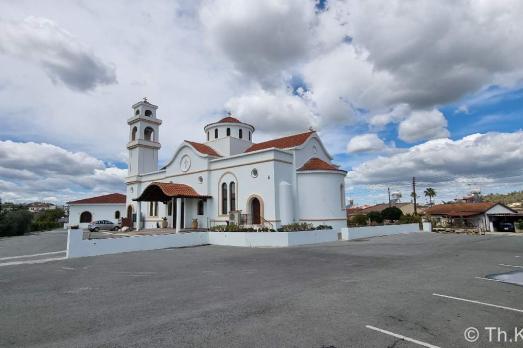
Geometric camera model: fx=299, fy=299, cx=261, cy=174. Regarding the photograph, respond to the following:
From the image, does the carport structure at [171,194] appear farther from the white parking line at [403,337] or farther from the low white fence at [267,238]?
the white parking line at [403,337]

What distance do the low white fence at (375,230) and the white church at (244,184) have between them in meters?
1.29

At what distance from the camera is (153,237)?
18.2m

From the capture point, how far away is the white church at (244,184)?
2286 cm

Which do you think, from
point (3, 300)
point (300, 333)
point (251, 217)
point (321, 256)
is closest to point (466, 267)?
point (321, 256)

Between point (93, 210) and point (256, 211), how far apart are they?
32666mm

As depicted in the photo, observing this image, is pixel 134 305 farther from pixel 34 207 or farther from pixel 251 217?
pixel 34 207

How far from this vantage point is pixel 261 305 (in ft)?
21.1

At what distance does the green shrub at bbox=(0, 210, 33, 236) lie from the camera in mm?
36234

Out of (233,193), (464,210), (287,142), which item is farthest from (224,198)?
(464,210)

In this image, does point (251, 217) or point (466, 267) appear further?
point (251, 217)

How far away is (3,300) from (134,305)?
3595mm

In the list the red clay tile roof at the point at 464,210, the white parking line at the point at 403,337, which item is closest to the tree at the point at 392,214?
the red clay tile roof at the point at 464,210

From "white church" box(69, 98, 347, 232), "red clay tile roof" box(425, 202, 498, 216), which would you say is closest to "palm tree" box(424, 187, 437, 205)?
"red clay tile roof" box(425, 202, 498, 216)

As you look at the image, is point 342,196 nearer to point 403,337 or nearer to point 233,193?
point 233,193
